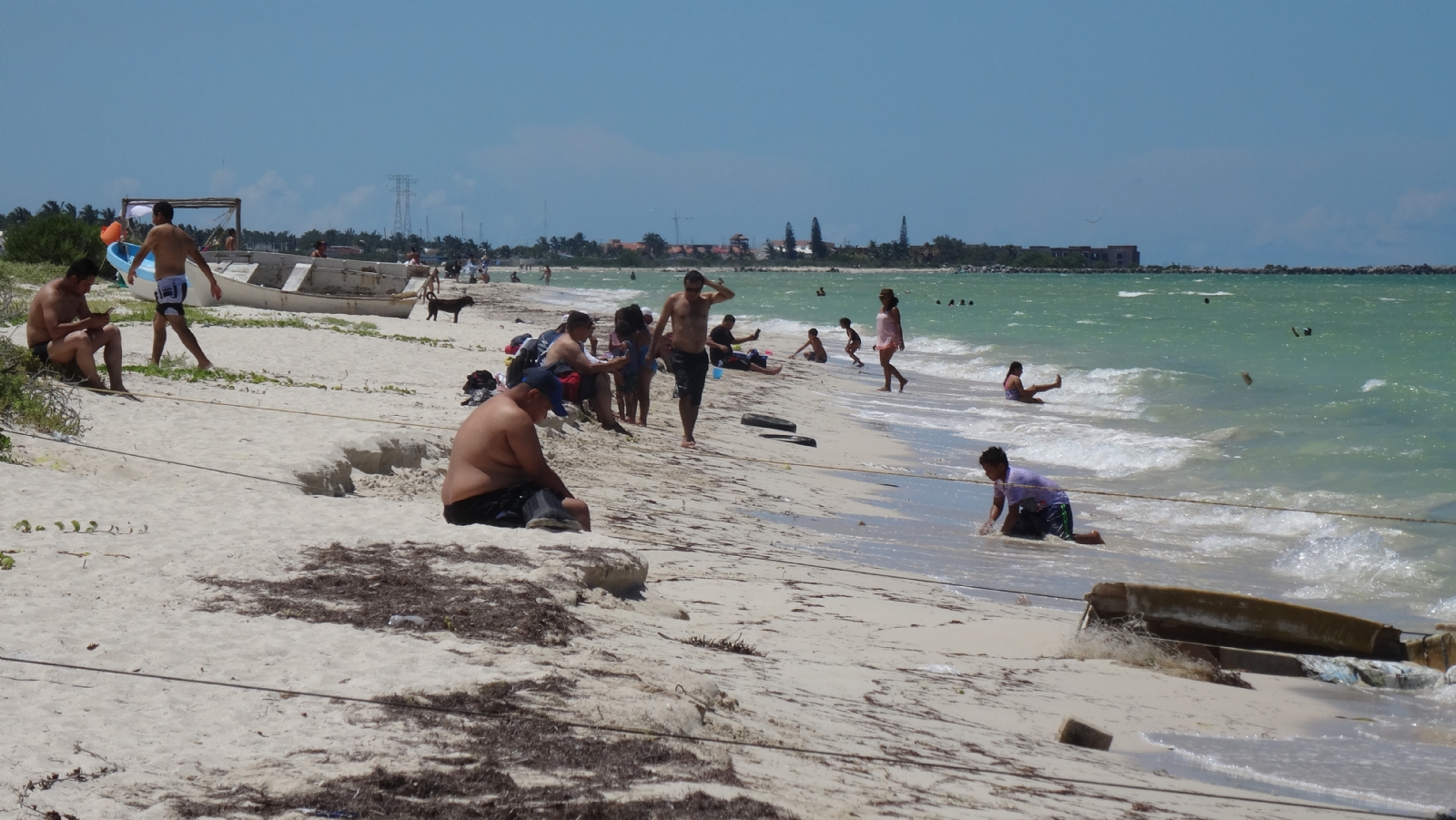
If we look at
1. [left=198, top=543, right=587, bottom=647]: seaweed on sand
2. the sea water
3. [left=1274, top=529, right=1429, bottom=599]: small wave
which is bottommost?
[left=1274, top=529, right=1429, bottom=599]: small wave

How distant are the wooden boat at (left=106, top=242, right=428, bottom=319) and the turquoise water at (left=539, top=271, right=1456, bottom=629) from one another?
875cm

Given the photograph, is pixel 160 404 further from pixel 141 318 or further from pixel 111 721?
pixel 141 318

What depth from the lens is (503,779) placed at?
3.00 metres

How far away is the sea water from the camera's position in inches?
183

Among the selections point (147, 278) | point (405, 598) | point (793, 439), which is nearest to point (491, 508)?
point (405, 598)

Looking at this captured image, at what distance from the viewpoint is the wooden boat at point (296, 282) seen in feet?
63.4

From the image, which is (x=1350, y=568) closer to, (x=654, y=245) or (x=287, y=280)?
(x=287, y=280)

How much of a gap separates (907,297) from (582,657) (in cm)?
6516

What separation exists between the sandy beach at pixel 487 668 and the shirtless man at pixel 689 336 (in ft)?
8.32

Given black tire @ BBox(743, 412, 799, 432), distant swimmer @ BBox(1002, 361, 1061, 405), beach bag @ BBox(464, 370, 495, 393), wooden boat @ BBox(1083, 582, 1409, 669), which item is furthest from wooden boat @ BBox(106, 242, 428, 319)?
wooden boat @ BBox(1083, 582, 1409, 669)

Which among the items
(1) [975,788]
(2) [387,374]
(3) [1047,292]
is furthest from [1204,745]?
(3) [1047,292]

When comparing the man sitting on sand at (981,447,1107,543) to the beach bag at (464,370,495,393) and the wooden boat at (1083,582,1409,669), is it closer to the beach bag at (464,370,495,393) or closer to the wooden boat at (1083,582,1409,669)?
the wooden boat at (1083,582,1409,669)

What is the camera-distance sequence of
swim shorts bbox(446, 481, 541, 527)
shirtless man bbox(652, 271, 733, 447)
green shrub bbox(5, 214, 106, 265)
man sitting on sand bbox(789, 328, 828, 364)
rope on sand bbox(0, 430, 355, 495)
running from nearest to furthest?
swim shorts bbox(446, 481, 541, 527) → rope on sand bbox(0, 430, 355, 495) → shirtless man bbox(652, 271, 733, 447) → man sitting on sand bbox(789, 328, 828, 364) → green shrub bbox(5, 214, 106, 265)

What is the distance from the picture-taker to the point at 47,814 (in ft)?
8.53
